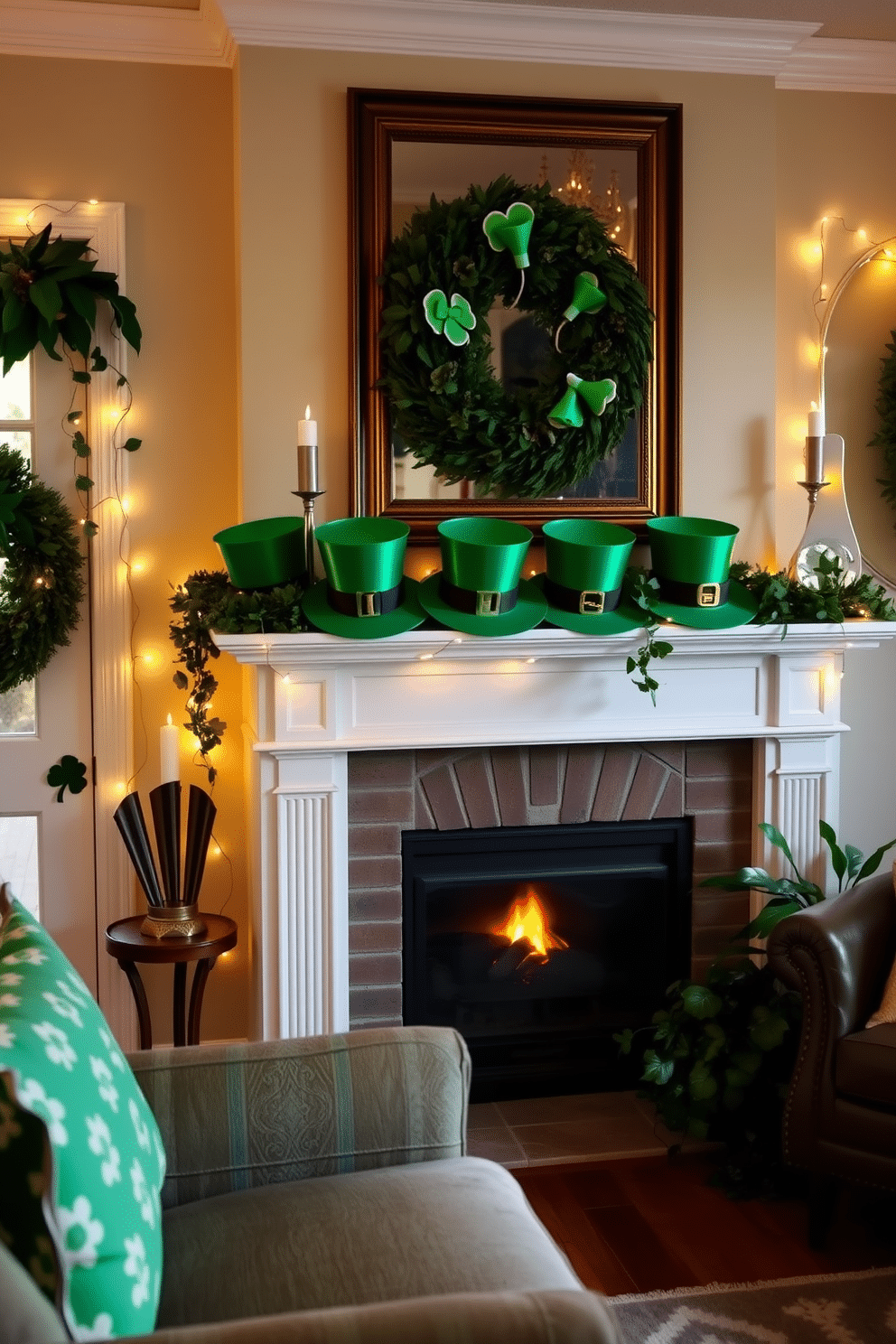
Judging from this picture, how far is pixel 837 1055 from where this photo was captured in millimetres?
2436

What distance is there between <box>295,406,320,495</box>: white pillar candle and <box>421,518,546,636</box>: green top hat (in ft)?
1.02

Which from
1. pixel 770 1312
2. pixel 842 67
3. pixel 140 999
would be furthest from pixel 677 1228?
pixel 842 67

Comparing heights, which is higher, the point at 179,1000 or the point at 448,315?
the point at 448,315

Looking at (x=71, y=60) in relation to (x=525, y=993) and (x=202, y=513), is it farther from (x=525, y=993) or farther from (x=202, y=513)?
(x=525, y=993)

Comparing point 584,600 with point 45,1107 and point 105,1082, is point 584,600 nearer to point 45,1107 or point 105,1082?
point 105,1082

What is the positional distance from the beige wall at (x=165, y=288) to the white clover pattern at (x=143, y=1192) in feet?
6.12

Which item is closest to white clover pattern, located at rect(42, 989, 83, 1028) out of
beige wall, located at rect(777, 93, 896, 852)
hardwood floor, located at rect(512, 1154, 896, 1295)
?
hardwood floor, located at rect(512, 1154, 896, 1295)

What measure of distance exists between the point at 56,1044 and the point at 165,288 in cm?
230

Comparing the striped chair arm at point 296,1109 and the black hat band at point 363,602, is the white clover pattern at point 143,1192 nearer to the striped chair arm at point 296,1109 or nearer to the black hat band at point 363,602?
the striped chair arm at point 296,1109

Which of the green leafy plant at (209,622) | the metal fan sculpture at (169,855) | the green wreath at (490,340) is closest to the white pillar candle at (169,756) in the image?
the metal fan sculpture at (169,855)

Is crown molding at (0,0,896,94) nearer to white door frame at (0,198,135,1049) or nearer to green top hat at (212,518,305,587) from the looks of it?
white door frame at (0,198,135,1049)

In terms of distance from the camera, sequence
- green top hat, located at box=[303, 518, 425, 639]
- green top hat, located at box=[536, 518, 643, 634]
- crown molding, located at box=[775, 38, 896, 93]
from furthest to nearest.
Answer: crown molding, located at box=[775, 38, 896, 93]
green top hat, located at box=[536, 518, 643, 634]
green top hat, located at box=[303, 518, 425, 639]

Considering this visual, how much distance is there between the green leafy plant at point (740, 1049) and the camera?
2.77m

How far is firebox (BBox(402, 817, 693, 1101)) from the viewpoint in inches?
122
